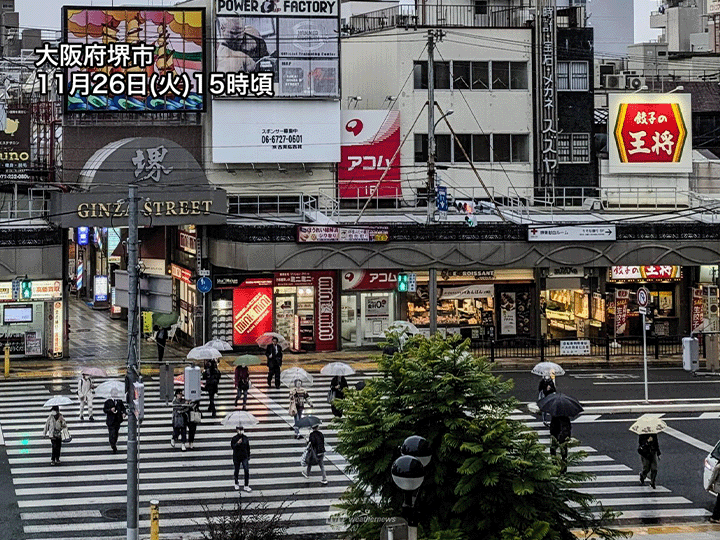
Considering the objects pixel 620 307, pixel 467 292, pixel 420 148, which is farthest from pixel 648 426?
pixel 420 148

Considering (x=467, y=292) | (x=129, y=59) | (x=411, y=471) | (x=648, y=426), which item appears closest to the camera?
(x=411, y=471)

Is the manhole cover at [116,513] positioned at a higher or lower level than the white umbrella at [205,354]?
lower

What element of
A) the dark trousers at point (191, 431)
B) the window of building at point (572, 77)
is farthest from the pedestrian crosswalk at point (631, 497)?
the window of building at point (572, 77)

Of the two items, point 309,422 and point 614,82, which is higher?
point 614,82

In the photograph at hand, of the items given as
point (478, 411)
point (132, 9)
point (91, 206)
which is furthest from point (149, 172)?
point (478, 411)

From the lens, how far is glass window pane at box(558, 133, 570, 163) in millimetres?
55438

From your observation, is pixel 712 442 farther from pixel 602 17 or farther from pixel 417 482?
pixel 602 17

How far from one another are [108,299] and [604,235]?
26.6 meters

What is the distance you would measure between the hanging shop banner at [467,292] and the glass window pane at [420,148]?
7.40 meters

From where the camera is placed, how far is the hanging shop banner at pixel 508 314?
49156 mm

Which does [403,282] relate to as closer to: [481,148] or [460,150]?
[460,150]

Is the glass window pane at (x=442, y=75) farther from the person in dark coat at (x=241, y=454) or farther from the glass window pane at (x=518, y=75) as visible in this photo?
the person in dark coat at (x=241, y=454)

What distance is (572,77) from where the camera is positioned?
183 feet

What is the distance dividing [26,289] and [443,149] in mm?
19486
